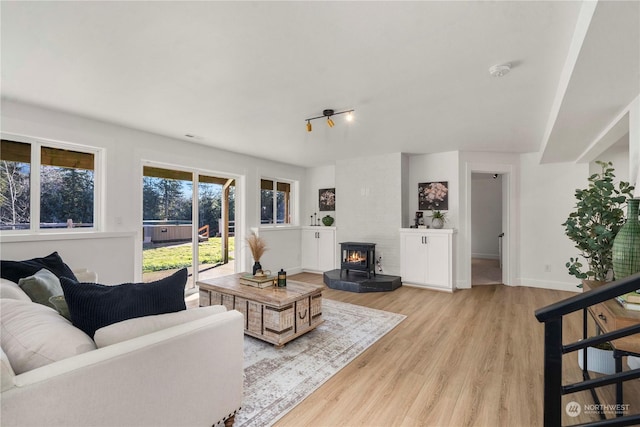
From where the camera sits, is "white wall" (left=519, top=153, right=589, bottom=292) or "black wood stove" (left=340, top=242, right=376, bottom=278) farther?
"black wood stove" (left=340, top=242, right=376, bottom=278)

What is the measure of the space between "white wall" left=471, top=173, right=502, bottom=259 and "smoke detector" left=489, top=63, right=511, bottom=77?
6921 millimetres

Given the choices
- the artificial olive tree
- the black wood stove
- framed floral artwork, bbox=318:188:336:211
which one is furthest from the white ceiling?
framed floral artwork, bbox=318:188:336:211

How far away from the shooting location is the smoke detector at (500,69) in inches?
84.3

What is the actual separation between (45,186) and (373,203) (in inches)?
188

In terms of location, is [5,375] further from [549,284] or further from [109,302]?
[549,284]

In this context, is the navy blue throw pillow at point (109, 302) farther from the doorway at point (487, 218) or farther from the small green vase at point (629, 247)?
the doorway at point (487, 218)

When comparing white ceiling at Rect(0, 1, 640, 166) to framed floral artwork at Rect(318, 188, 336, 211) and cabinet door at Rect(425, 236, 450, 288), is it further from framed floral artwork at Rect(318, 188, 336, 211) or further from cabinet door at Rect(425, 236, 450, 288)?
framed floral artwork at Rect(318, 188, 336, 211)

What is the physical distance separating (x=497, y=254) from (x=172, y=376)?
924cm

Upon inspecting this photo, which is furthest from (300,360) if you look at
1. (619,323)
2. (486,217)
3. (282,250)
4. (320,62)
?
(486,217)

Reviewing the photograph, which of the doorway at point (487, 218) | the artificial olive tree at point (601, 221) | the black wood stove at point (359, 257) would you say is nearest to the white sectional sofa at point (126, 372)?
the artificial olive tree at point (601, 221)

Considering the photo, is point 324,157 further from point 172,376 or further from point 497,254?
point 497,254

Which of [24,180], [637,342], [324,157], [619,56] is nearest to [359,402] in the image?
[637,342]

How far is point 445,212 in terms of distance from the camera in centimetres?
516

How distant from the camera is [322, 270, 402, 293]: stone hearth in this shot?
15.5 ft
